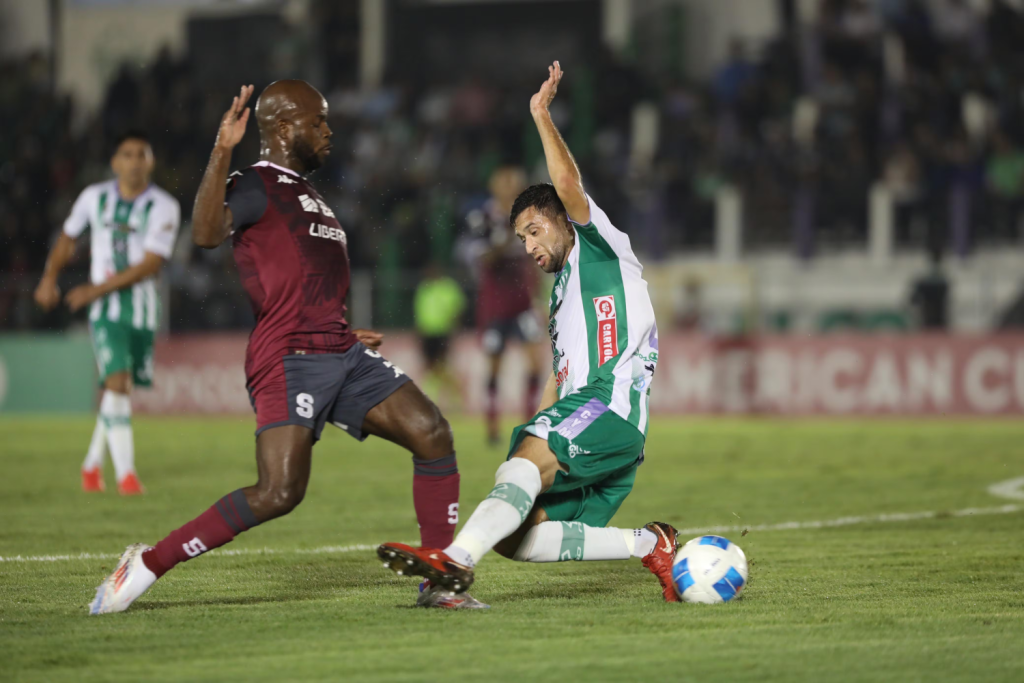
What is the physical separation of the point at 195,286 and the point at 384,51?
7.54m

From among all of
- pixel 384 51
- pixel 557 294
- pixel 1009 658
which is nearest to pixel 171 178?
pixel 384 51

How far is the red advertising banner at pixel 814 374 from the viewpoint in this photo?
1680 centimetres

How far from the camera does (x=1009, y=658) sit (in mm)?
4008

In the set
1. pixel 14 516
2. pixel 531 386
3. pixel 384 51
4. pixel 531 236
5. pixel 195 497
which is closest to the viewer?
pixel 531 236

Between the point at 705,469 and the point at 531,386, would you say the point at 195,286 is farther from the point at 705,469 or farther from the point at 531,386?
the point at 705,469

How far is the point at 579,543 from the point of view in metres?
5.06

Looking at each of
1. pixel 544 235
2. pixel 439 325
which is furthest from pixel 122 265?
pixel 439 325

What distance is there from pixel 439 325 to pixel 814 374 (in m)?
5.30

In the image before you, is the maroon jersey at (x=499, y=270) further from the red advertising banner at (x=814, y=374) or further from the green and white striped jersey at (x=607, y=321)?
the green and white striped jersey at (x=607, y=321)

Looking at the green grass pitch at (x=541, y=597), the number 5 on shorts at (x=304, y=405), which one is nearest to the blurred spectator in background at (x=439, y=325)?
the green grass pitch at (x=541, y=597)

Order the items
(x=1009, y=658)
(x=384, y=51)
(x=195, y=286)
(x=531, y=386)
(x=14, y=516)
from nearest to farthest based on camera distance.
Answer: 1. (x=1009, y=658)
2. (x=14, y=516)
3. (x=531, y=386)
4. (x=195, y=286)
5. (x=384, y=51)

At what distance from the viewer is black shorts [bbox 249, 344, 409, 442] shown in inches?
191

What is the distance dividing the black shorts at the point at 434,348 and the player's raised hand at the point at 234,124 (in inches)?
581

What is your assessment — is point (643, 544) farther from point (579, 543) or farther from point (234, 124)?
point (234, 124)
